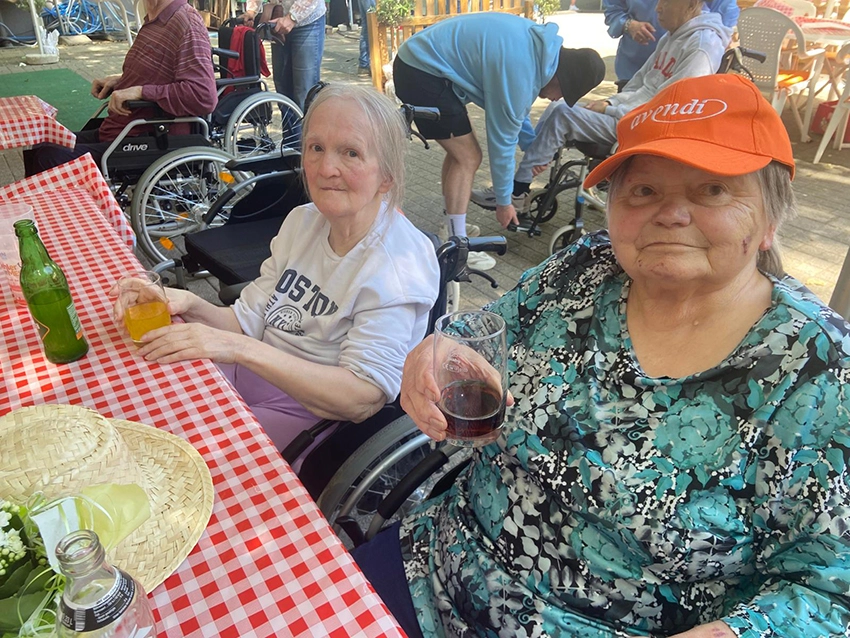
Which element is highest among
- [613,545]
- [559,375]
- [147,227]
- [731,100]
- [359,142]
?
[731,100]

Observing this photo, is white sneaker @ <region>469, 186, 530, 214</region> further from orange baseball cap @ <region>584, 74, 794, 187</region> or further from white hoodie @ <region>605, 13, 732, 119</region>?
orange baseball cap @ <region>584, 74, 794, 187</region>

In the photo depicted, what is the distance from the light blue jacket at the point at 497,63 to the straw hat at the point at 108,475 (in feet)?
9.33

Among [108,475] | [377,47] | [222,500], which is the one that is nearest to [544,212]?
[222,500]

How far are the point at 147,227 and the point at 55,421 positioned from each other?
3220mm

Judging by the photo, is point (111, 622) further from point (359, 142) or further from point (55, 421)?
point (359, 142)

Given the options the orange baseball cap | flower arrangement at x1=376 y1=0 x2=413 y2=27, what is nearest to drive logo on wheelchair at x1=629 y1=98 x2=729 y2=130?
the orange baseball cap

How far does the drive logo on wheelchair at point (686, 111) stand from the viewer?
1.09 metres

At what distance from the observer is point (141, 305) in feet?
5.12

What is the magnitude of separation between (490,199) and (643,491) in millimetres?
3856

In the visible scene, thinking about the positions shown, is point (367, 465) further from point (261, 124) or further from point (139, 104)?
point (261, 124)

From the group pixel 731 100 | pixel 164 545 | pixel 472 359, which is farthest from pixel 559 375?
pixel 164 545

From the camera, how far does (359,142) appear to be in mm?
1692

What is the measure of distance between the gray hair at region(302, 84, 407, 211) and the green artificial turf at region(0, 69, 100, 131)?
6.38 meters

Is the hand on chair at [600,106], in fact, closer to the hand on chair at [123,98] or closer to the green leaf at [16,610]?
the hand on chair at [123,98]
